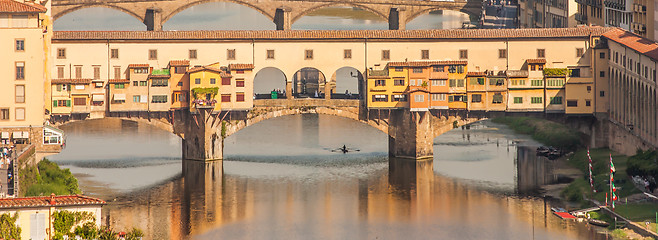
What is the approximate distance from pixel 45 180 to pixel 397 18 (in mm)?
76458

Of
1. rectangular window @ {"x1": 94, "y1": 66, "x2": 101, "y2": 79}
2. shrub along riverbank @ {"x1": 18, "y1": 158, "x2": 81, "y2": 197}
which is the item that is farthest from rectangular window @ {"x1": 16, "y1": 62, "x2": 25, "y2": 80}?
rectangular window @ {"x1": 94, "y1": 66, "x2": 101, "y2": 79}

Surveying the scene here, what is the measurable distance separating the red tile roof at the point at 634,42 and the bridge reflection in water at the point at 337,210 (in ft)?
38.2

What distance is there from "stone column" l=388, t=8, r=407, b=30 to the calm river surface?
115ft

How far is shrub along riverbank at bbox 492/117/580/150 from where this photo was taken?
397ft

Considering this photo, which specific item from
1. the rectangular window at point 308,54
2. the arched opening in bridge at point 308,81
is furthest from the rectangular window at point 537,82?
the arched opening in bridge at point 308,81


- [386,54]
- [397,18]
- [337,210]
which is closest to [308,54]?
[386,54]

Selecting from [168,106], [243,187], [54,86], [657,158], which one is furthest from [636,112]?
[54,86]

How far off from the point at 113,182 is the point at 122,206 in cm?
Result: 819

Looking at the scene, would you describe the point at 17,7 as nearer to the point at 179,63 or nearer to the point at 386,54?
the point at 179,63

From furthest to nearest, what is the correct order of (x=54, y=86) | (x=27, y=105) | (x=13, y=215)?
(x=54, y=86) < (x=27, y=105) < (x=13, y=215)

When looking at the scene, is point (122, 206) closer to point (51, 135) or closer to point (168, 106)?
point (51, 135)

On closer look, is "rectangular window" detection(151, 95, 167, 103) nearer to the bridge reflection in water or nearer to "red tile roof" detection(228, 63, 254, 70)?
"red tile roof" detection(228, 63, 254, 70)

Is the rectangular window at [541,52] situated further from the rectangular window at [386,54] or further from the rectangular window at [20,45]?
the rectangular window at [20,45]

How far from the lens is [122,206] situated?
3996 inches
